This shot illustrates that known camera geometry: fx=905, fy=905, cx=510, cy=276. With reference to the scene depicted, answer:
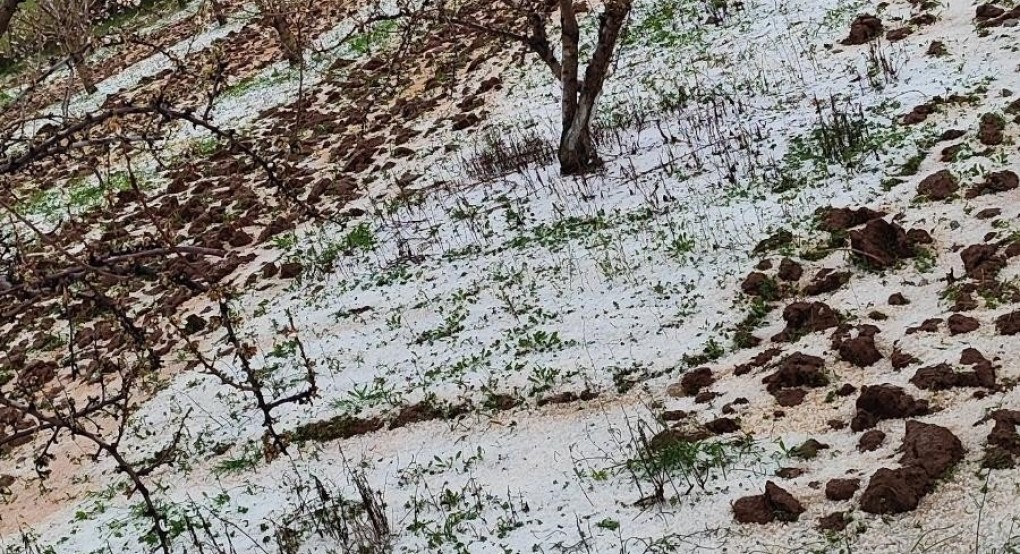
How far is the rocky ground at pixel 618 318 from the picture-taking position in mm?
4184

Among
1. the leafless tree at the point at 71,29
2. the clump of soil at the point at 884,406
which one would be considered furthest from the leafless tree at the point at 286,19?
the clump of soil at the point at 884,406

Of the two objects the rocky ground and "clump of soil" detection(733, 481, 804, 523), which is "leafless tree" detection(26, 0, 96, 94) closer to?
the rocky ground

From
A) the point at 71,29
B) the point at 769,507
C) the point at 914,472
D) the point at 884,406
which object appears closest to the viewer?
the point at 71,29

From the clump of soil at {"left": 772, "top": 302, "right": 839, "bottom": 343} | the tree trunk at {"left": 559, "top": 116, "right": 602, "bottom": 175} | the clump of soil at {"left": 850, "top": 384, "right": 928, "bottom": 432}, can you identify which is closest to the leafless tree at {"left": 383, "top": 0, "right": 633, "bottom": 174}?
the tree trunk at {"left": 559, "top": 116, "right": 602, "bottom": 175}

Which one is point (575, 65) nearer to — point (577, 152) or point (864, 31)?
point (577, 152)

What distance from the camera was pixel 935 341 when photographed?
5035mm

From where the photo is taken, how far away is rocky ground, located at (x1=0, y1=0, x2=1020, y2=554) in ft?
13.7

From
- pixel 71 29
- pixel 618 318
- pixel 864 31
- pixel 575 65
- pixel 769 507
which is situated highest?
pixel 71 29

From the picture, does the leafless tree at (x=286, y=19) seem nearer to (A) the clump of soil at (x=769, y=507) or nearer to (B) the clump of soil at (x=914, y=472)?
(A) the clump of soil at (x=769, y=507)

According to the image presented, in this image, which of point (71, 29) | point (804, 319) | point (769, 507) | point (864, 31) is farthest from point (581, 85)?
point (71, 29)

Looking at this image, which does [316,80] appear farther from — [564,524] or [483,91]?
[564,524]

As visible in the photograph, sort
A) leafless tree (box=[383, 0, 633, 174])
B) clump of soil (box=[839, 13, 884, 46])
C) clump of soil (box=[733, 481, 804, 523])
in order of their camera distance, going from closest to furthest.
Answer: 1. clump of soil (box=[733, 481, 804, 523])
2. leafless tree (box=[383, 0, 633, 174])
3. clump of soil (box=[839, 13, 884, 46])

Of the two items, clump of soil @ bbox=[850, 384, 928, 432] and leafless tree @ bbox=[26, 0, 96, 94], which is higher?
leafless tree @ bbox=[26, 0, 96, 94]

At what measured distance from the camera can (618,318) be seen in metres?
6.75
